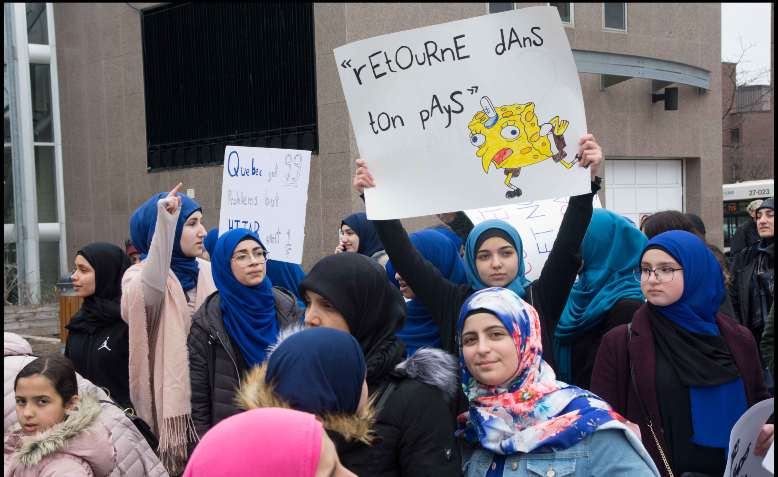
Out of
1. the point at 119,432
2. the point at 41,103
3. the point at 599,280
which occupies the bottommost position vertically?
the point at 119,432

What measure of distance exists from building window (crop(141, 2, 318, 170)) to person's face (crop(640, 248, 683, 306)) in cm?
1046

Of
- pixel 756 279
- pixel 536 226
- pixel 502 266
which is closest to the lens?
pixel 502 266

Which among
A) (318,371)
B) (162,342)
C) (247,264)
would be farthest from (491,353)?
(162,342)

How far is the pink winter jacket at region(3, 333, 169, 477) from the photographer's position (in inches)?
127

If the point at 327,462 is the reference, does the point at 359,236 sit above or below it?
above

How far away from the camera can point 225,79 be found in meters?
14.9

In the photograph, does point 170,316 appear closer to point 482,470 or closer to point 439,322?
point 439,322

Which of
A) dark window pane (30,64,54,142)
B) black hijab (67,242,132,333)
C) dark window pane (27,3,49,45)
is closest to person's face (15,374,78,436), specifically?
black hijab (67,242,132,333)

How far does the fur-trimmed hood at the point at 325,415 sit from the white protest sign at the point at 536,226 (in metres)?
2.48

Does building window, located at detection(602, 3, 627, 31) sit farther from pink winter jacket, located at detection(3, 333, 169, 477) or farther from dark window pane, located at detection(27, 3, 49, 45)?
Result: pink winter jacket, located at detection(3, 333, 169, 477)

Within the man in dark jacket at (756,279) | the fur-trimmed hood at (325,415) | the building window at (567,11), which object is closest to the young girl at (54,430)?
the fur-trimmed hood at (325,415)

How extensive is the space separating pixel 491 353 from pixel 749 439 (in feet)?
2.43

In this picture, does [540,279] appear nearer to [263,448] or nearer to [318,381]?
[318,381]

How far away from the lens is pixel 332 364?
203 cm
